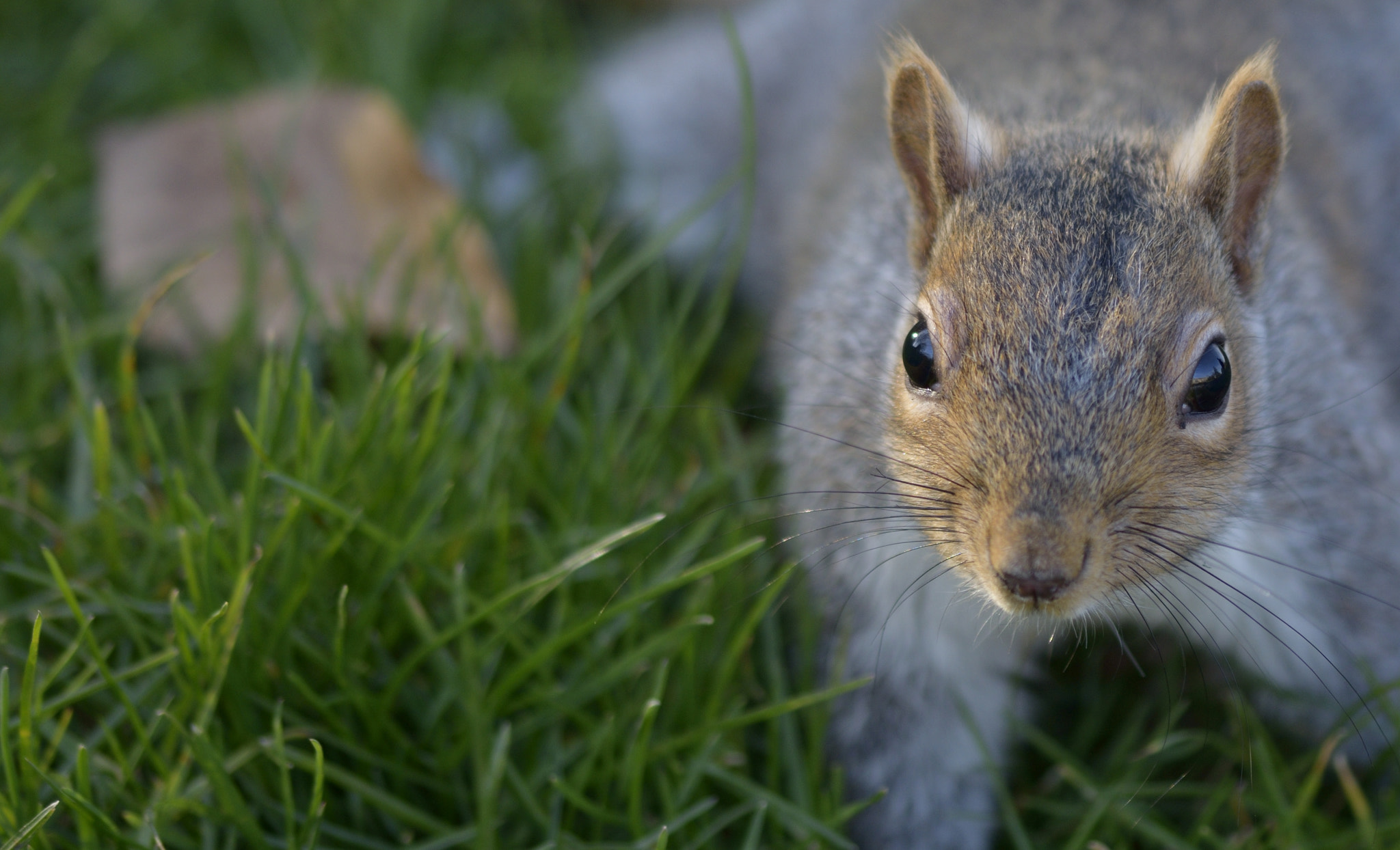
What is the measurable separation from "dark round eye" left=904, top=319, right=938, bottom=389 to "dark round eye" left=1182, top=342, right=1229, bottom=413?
41cm

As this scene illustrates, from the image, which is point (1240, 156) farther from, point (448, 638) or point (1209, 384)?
point (448, 638)

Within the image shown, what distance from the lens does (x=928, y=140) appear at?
2.36 meters

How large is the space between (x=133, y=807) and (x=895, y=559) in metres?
1.49

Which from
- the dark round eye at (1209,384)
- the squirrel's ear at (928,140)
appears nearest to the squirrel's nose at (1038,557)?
the dark round eye at (1209,384)

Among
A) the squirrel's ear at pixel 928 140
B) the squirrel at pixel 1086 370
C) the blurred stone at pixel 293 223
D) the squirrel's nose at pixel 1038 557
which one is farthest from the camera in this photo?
the blurred stone at pixel 293 223

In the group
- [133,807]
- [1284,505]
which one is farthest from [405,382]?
[1284,505]

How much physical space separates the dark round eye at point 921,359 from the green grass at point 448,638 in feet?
1.51

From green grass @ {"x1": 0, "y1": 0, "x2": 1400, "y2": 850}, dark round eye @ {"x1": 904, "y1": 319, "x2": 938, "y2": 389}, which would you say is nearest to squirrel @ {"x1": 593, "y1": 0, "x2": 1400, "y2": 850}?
dark round eye @ {"x1": 904, "y1": 319, "x2": 938, "y2": 389}

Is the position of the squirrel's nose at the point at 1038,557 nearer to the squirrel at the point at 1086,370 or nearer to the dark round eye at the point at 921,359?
the squirrel at the point at 1086,370

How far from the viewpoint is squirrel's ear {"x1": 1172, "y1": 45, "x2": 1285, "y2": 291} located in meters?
2.19

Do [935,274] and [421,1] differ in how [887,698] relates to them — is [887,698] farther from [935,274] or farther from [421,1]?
[421,1]

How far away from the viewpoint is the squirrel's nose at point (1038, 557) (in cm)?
187

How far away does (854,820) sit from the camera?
8.66 ft

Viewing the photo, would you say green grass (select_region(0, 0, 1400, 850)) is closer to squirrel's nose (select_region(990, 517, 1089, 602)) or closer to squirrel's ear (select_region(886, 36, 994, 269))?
squirrel's nose (select_region(990, 517, 1089, 602))
